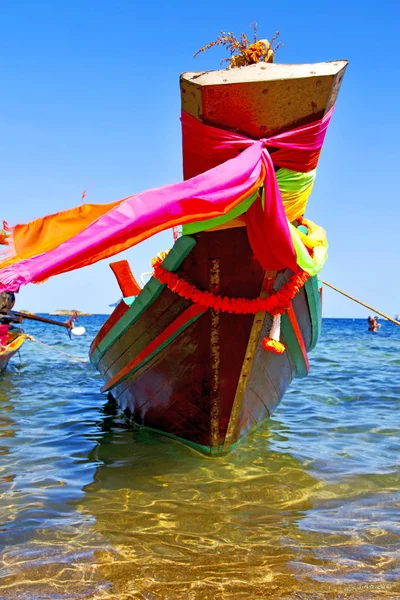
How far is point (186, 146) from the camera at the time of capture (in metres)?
3.55

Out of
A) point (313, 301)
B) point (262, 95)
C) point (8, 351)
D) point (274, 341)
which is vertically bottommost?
point (8, 351)

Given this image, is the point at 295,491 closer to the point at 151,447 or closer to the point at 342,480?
the point at 342,480

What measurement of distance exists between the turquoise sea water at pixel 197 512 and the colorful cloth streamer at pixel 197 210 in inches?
58.4

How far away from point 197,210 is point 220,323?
1461 mm

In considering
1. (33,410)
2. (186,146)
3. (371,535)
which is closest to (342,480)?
(371,535)

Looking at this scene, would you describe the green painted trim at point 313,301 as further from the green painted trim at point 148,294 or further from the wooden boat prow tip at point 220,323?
the green painted trim at point 148,294

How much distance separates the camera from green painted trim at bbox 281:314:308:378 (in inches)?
179

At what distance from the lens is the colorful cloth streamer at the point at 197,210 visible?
2518 mm

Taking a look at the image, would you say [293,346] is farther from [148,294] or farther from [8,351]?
[8,351]

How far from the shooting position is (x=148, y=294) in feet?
14.0

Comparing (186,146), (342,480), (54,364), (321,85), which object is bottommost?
(54,364)

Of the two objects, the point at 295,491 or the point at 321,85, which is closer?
the point at 321,85

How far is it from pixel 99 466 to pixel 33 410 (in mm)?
2976

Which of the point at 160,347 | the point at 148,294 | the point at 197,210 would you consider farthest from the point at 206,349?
the point at 197,210
